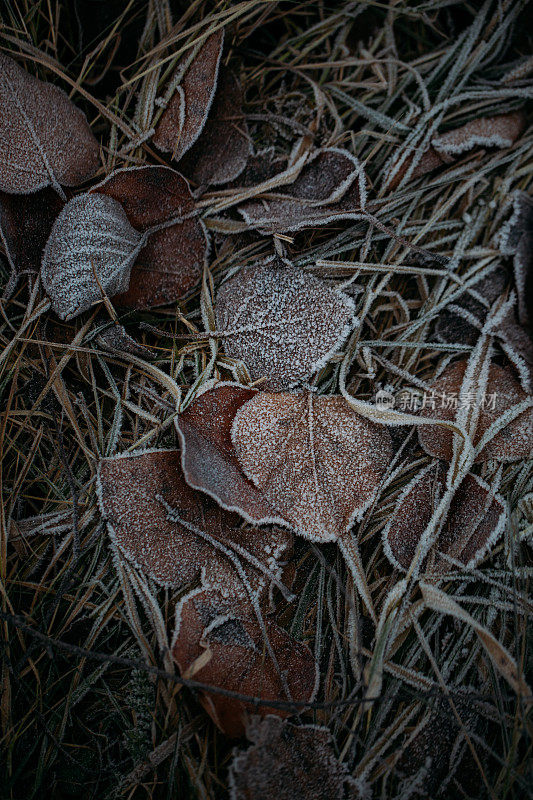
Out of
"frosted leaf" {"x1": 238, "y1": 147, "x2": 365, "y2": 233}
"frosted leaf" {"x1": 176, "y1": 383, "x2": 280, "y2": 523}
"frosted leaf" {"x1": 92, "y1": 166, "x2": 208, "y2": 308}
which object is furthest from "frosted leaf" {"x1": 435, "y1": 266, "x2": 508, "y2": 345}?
"frosted leaf" {"x1": 92, "y1": 166, "x2": 208, "y2": 308}

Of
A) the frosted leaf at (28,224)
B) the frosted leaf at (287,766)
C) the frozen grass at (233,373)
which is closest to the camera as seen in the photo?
the frosted leaf at (287,766)

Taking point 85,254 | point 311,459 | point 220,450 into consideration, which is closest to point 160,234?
point 85,254

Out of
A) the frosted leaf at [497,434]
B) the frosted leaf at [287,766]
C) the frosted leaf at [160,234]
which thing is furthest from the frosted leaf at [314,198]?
the frosted leaf at [287,766]

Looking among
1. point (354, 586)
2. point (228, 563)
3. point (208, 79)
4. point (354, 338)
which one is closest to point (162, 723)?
point (228, 563)

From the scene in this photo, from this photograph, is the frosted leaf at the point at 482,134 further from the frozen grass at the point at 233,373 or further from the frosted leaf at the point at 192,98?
the frosted leaf at the point at 192,98

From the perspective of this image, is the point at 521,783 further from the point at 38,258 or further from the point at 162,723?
the point at 38,258
